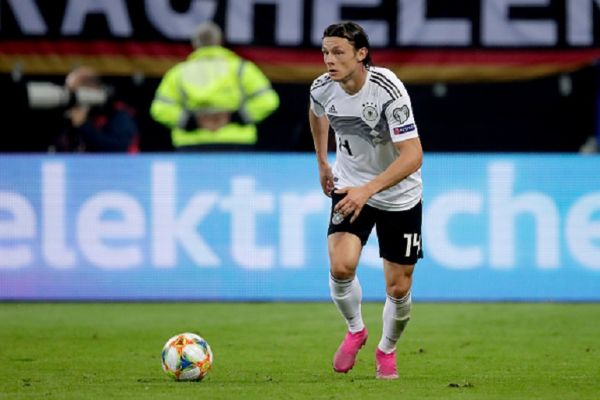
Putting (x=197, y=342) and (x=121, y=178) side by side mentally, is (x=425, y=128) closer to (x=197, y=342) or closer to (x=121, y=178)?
(x=121, y=178)

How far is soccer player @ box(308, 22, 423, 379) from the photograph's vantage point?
8664 millimetres

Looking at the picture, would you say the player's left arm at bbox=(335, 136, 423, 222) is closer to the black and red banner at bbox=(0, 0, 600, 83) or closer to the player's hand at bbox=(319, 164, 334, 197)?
the player's hand at bbox=(319, 164, 334, 197)

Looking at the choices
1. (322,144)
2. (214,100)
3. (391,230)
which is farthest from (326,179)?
(214,100)

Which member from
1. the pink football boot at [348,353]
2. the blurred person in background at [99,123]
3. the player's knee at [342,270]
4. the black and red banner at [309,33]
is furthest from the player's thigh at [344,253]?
the black and red banner at [309,33]

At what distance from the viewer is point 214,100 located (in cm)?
1419

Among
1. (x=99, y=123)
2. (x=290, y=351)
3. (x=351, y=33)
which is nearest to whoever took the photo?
(x=351, y=33)

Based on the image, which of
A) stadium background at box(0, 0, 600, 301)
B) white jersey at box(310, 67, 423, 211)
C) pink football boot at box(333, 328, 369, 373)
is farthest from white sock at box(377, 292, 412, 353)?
stadium background at box(0, 0, 600, 301)

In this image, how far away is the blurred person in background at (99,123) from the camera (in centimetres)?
1479

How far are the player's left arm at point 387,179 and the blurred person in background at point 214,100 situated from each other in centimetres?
556

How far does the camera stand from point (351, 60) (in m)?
8.69

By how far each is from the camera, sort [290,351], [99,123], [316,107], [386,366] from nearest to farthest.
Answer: [386,366], [316,107], [290,351], [99,123]

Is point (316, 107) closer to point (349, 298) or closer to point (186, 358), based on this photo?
point (349, 298)

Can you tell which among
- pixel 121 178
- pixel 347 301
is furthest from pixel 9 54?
pixel 347 301

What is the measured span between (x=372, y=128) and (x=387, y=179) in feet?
1.38
